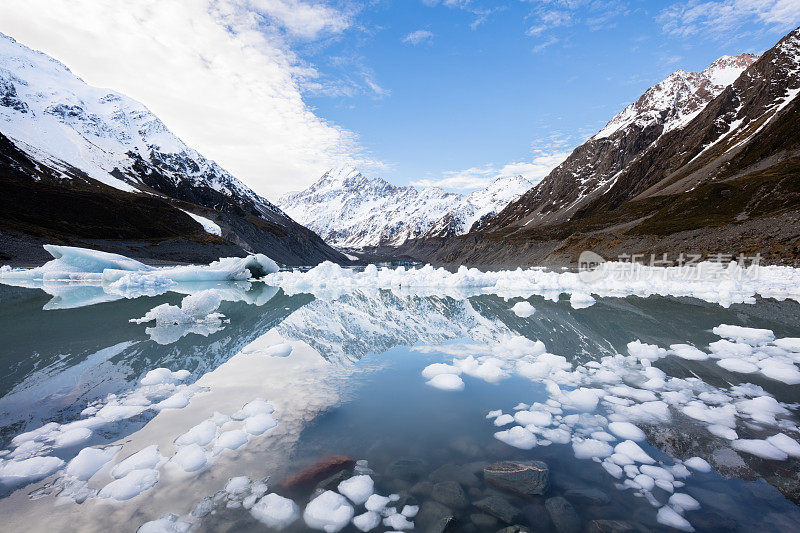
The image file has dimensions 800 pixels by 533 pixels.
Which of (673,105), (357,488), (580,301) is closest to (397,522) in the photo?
(357,488)

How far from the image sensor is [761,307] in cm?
1543

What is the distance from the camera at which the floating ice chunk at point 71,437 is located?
4.15 metres

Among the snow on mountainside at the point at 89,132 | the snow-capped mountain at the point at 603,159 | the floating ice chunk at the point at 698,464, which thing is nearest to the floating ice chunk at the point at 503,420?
the floating ice chunk at the point at 698,464

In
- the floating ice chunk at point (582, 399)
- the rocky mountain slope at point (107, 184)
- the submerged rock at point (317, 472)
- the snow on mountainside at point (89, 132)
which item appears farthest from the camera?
the snow on mountainside at point (89, 132)

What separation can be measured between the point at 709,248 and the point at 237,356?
183 ft

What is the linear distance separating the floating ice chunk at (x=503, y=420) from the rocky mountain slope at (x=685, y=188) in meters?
45.3

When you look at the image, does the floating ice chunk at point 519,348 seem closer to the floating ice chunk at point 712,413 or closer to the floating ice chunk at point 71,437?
the floating ice chunk at point 712,413

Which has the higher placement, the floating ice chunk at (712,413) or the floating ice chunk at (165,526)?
the floating ice chunk at (712,413)

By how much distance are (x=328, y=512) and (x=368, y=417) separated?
192 cm

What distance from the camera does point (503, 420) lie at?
486 centimetres

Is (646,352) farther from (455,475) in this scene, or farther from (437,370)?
(455,475)

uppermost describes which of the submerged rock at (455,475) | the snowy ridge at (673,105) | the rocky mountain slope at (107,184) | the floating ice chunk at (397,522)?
the snowy ridge at (673,105)

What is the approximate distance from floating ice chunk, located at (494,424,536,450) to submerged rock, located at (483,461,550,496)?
0.54m

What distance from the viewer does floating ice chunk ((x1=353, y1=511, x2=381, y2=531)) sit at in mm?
2934
